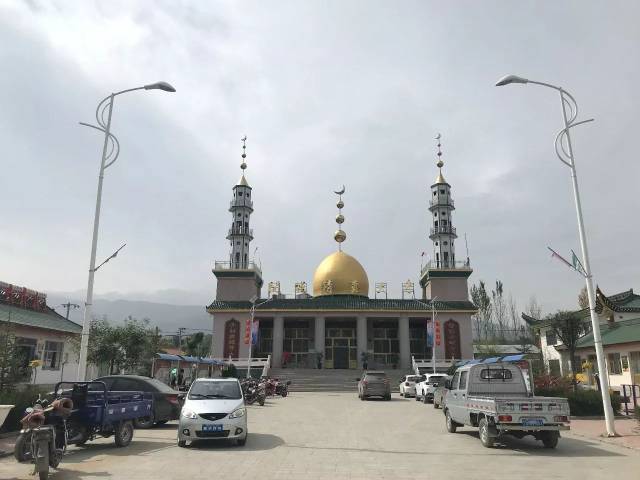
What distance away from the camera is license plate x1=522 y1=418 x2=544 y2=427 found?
35.1 feet

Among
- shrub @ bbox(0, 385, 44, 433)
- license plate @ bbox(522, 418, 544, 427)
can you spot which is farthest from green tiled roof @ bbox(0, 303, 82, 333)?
license plate @ bbox(522, 418, 544, 427)

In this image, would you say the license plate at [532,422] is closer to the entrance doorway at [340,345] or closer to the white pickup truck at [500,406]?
the white pickup truck at [500,406]

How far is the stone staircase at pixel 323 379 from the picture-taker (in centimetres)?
3781

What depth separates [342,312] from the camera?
46.0 meters

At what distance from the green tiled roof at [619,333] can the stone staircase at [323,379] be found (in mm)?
14010

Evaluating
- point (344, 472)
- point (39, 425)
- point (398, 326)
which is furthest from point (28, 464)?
point (398, 326)

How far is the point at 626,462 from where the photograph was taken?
9.70 metres

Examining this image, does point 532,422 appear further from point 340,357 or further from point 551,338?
point 340,357

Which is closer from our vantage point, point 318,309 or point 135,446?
point 135,446

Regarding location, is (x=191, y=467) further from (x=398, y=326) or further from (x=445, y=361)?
(x=398, y=326)

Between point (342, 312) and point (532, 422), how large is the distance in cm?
3547

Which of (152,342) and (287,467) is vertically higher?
(152,342)

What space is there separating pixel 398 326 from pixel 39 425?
1677 inches

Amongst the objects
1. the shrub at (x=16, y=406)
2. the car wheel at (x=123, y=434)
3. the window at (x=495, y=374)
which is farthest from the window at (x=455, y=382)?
the shrub at (x=16, y=406)
